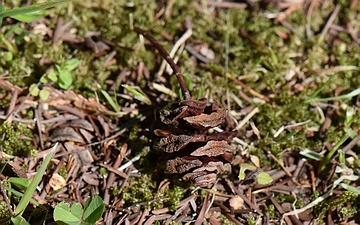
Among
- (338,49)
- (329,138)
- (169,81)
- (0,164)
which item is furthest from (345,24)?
(0,164)

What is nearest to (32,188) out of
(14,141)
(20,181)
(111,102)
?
(20,181)

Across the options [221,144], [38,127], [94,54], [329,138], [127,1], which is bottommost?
[329,138]

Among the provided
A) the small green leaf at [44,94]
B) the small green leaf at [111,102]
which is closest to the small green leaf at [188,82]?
the small green leaf at [111,102]

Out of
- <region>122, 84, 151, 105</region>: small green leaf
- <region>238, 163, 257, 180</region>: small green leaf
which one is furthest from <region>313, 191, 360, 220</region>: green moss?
<region>122, 84, 151, 105</region>: small green leaf

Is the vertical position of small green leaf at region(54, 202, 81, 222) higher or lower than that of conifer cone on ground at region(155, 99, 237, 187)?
lower

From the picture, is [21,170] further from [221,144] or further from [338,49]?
[338,49]

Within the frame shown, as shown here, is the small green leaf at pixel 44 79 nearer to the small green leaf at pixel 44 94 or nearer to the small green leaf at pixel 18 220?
the small green leaf at pixel 44 94

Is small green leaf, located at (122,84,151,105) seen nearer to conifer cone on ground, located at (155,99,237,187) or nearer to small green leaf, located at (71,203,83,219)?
conifer cone on ground, located at (155,99,237,187)
